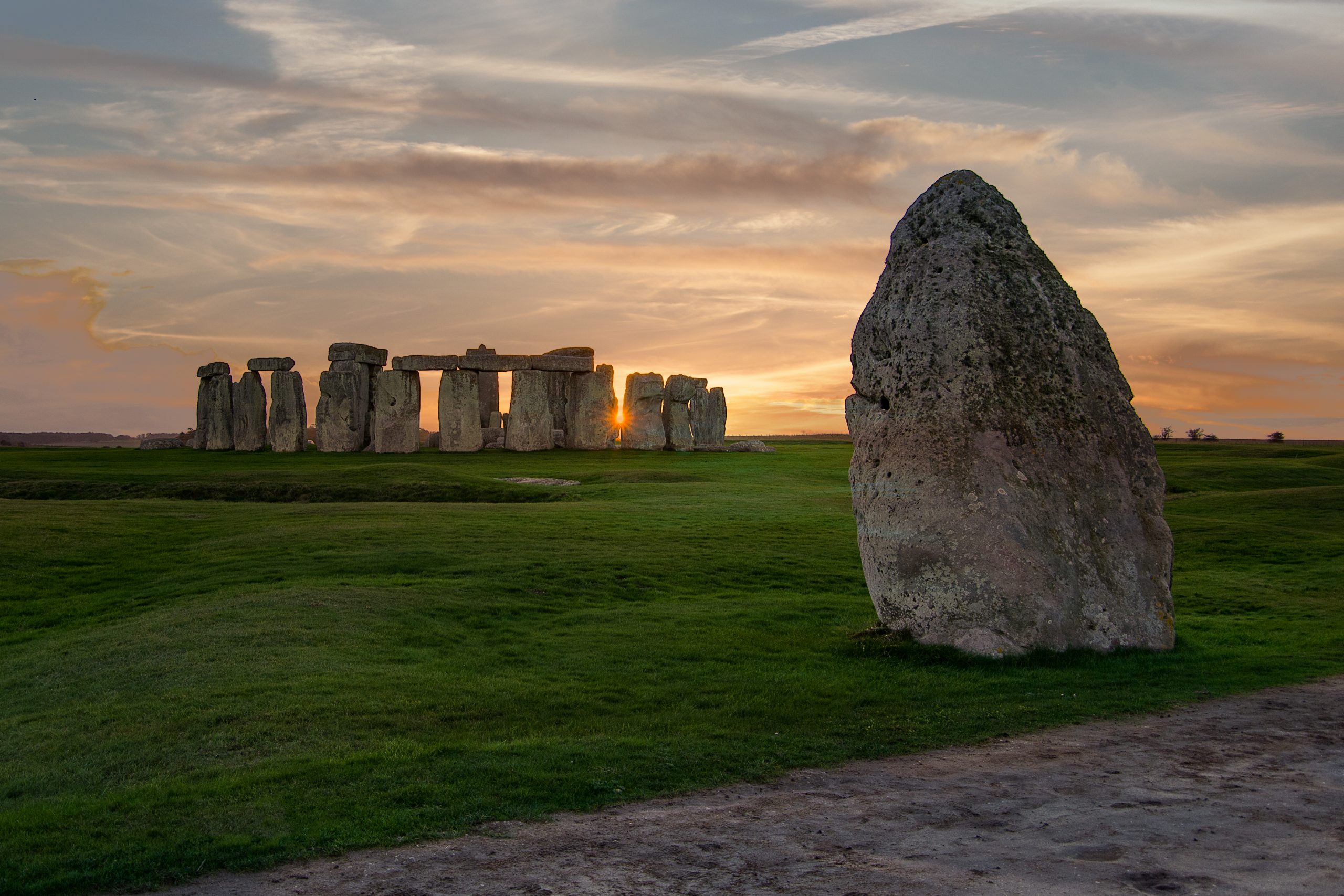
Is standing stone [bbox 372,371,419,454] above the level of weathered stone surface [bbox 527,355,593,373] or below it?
below

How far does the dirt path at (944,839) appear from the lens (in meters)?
6.03

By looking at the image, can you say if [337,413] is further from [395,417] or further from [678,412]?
[678,412]

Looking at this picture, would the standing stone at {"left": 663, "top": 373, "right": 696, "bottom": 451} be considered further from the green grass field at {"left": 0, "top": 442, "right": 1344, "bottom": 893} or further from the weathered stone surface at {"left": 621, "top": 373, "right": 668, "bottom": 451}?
the green grass field at {"left": 0, "top": 442, "right": 1344, "bottom": 893}

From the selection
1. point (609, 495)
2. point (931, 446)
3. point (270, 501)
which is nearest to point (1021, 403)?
point (931, 446)

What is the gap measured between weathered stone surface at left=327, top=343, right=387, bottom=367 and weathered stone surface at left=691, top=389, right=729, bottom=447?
53.4 feet

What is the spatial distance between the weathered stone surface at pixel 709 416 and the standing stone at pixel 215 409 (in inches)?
894

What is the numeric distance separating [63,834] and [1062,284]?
11952 millimetres

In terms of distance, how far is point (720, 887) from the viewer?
596cm

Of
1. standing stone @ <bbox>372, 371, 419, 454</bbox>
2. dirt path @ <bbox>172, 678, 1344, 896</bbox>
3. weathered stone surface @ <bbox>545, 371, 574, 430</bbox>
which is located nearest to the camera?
dirt path @ <bbox>172, 678, 1344, 896</bbox>

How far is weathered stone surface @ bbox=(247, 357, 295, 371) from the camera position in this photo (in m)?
50.1

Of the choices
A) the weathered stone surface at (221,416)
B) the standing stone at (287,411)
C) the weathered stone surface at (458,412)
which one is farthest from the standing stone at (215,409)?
the weathered stone surface at (458,412)

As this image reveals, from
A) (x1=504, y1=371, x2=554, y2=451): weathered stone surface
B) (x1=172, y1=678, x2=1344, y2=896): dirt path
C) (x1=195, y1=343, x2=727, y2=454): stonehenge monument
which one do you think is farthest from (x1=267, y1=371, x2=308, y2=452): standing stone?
(x1=172, y1=678, x2=1344, y2=896): dirt path

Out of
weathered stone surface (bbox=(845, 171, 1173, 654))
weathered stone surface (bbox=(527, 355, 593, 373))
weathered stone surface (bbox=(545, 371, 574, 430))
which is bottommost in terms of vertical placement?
weathered stone surface (bbox=(845, 171, 1173, 654))

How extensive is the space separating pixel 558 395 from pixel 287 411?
13.2 metres
